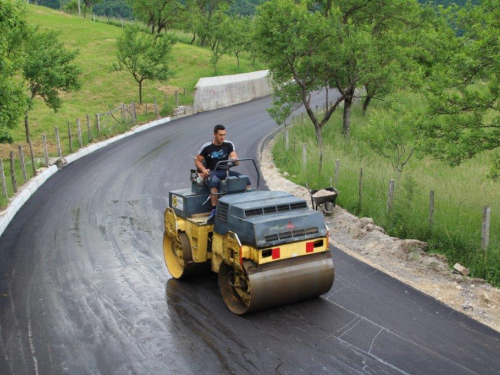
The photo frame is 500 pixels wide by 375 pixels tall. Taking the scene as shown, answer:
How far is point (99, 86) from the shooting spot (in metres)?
35.9

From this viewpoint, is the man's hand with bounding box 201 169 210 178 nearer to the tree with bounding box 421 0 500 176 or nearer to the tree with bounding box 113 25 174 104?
the tree with bounding box 421 0 500 176

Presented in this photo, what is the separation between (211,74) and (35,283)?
110 feet

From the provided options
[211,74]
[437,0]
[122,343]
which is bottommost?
[122,343]

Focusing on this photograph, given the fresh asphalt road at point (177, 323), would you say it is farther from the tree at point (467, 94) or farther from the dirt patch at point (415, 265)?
the tree at point (467, 94)

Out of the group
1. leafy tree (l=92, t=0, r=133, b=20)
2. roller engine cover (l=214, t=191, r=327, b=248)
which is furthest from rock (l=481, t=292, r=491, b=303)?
leafy tree (l=92, t=0, r=133, b=20)

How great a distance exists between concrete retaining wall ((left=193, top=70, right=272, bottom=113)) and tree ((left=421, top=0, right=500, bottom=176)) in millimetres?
23529

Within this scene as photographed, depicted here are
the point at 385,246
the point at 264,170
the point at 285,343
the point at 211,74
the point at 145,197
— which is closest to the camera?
the point at 285,343

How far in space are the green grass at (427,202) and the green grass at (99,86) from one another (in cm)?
956

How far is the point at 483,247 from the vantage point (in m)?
9.34

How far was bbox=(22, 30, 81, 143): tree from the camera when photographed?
72.0 feet

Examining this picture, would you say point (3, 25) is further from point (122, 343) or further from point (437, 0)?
point (437, 0)

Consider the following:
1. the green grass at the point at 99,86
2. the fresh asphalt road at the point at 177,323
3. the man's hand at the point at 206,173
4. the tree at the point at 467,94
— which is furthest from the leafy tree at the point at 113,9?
the man's hand at the point at 206,173

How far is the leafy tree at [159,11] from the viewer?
51272 mm

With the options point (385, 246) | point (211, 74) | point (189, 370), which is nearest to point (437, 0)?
point (211, 74)
